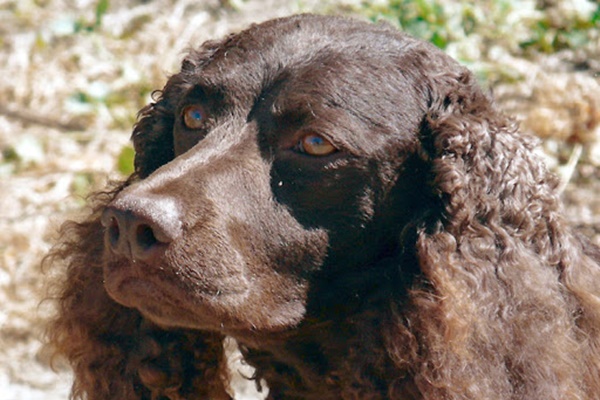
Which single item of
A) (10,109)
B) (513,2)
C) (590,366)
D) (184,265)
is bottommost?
(10,109)

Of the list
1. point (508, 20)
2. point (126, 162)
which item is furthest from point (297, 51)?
point (508, 20)

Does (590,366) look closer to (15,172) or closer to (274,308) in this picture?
(274,308)

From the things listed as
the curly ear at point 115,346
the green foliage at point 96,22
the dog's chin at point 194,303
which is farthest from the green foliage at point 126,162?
the dog's chin at point 194,303

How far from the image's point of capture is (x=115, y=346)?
13.1ft

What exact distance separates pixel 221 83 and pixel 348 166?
58cm

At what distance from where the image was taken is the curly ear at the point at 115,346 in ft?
12.7

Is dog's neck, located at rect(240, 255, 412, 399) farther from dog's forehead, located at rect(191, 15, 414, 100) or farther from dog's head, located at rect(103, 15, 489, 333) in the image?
dog's forehead, located at rect(191, 15, 414, 100)

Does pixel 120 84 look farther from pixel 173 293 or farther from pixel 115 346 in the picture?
pixel 173 293

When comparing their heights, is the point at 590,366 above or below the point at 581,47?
above

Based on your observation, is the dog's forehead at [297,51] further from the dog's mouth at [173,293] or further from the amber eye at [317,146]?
the dog's mouth at [173,293]

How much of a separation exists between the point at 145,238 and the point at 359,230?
753mm

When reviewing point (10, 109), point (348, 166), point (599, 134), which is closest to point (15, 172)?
point (10, 109)

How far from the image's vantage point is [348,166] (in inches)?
133

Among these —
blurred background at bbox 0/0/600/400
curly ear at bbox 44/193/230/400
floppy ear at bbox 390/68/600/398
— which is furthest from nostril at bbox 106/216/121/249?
blurred background at bbox 0/0/600/400
